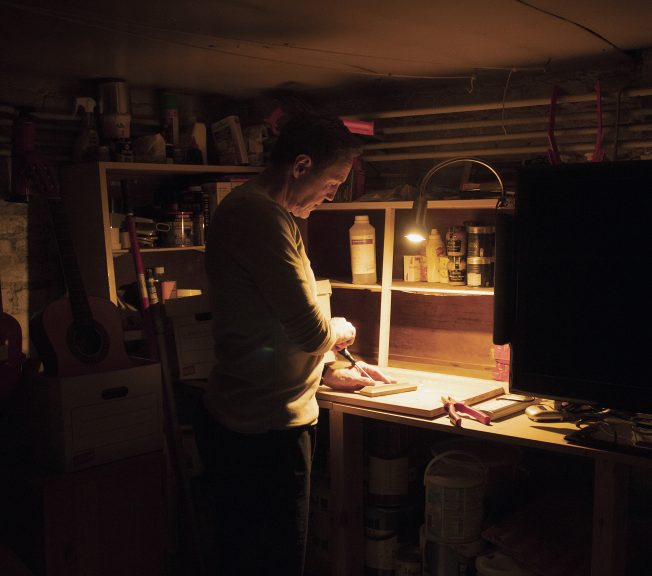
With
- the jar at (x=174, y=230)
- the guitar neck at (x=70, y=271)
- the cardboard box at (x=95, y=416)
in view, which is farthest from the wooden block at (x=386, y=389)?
the jar at (x=174, y=230)

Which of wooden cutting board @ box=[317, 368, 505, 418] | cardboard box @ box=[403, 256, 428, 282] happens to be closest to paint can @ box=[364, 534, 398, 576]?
wooden cutting board @ box=[317, 368, 505, 418]

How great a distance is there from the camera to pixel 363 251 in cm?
284

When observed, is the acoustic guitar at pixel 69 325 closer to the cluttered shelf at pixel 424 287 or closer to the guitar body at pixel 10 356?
the guitar body at pixel 10 356

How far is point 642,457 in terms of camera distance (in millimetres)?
1765

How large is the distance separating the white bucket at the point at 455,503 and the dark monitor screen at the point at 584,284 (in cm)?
47

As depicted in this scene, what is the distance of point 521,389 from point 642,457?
35 centimetres

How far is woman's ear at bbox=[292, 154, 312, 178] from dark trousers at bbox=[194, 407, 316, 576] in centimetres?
71

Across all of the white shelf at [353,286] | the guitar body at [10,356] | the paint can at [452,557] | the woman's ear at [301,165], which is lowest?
the paint can at [452,557]

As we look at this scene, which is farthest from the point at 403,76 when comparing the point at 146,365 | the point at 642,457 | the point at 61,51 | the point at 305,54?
the point at 642,457

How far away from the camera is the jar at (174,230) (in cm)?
295

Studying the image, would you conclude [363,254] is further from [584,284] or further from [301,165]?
[584,284]

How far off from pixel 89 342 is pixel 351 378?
908 mm

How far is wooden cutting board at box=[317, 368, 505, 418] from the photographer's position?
221cm

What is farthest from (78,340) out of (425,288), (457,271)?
(457,271)
